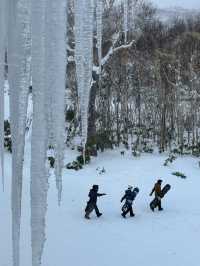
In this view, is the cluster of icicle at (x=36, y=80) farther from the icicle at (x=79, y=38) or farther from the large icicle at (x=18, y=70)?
the icicle at (x=79, y=38)

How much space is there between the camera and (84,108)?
3.35 m

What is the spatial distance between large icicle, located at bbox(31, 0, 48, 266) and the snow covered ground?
667 centimetres

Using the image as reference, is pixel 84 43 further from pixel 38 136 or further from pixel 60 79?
pixel 38 136

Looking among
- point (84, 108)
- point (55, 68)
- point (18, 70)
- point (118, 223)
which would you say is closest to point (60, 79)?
point (55, 68)

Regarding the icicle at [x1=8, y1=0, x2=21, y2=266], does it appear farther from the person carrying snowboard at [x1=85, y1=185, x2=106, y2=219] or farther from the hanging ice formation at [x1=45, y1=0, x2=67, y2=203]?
the person carrying snowboard at [x1=85, y1=185, x2=106, y2=219]

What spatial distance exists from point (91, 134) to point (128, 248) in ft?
32.7

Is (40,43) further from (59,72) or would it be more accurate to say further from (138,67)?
(138,67)

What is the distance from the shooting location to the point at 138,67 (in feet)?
78.4

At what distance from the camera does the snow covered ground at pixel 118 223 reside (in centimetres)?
1046

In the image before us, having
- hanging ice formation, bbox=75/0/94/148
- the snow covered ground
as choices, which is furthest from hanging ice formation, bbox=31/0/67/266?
the snow covered ground

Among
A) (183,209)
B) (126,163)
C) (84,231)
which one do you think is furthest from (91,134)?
(84,231)

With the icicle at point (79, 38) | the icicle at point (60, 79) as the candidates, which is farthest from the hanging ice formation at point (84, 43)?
the icicle at point (60, 79)

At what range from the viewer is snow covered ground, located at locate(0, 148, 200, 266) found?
1046 cm

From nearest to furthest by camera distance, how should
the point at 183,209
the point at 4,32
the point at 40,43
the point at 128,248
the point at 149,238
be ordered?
1. the point at 40,43
2. the point at 4,32
3. the point at 128,248
4. the point at 149,238
5. the point at 183,209
